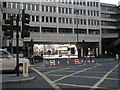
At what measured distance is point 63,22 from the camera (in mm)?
49156

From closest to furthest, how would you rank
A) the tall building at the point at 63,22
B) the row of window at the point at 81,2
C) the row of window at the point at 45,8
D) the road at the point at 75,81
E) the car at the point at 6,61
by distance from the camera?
the road at the point at 75,81
the car at the point at 6,61
the row of window at the point at 45,8
the tall building at the point at 63,22
the row of window at the point at 81,2

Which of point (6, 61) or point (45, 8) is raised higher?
point (45, 8)

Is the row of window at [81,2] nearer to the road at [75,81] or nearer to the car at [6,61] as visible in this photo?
the car at [6,61]

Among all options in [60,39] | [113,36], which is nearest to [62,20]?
[60,39]

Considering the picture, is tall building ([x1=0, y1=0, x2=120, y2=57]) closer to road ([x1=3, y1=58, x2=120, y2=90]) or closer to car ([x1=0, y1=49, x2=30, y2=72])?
road ([x1=3, y1=58, x2=120, y2=90])

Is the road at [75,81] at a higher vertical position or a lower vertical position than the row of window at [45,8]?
lower

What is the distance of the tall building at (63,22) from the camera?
1763 inches

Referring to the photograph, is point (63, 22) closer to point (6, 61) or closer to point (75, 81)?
point (6, 61)

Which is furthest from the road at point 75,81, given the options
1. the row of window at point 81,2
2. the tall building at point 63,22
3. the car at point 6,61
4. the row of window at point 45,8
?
the row of window at point 81,2

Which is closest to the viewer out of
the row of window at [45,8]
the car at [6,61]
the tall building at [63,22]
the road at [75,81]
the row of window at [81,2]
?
the road at [75,81]

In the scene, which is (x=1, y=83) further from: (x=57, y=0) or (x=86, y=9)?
(x=86, y=9)

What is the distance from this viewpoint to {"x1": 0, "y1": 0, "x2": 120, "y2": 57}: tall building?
44.8 meters

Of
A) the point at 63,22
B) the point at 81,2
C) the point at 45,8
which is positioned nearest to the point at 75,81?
the point at 45,8

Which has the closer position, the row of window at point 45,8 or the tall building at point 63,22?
the row of window at point 45,8
